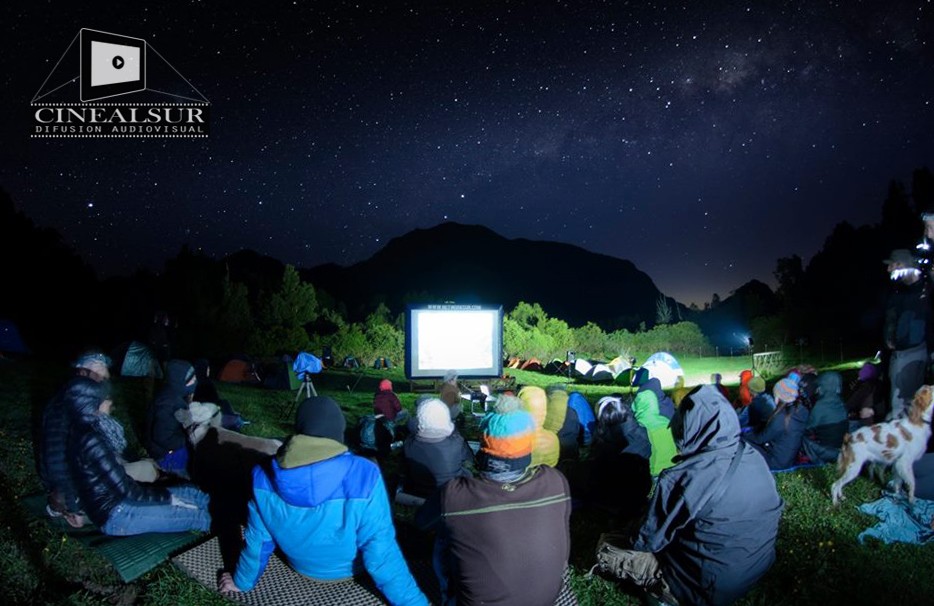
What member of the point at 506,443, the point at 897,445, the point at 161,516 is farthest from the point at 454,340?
the point at 506,443

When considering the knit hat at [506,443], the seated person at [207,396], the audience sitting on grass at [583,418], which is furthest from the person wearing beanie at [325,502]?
the seated person at [207,396]

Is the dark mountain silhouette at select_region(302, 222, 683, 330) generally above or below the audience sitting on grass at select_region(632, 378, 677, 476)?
above

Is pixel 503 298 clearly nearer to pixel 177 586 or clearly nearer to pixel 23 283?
pixel 23 283

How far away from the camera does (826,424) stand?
277 inches

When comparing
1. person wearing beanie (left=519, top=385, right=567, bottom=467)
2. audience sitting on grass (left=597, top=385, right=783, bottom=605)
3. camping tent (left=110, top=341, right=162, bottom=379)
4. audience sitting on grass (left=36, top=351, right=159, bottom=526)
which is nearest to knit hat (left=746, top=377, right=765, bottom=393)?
person wearing beanie (left=519, top=385, right=567, bottom=467)

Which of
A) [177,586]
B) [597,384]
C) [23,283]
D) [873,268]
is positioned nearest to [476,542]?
[177,586]

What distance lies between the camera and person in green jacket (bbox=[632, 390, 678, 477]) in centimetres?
598

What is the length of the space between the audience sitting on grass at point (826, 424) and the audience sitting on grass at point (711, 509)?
176 inches

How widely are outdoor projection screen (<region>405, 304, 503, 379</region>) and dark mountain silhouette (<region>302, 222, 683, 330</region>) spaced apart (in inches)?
4652

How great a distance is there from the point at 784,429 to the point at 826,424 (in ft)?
3.54

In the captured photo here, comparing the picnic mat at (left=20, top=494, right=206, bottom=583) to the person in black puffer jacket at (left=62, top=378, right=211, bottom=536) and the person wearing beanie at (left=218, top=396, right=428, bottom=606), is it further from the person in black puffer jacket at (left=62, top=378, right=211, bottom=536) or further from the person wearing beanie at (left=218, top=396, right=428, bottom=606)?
the person wearing beanie at (left=218, top=396, right=428, bottom=606)

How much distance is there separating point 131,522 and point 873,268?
4248 cm

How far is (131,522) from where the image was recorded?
4359 mm

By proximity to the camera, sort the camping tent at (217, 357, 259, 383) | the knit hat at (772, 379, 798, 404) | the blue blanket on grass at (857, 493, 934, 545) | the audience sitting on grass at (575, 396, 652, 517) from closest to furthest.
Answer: the blue blanket on grass at (857, 493, 934, 545) → the audience sitting on grass at (575, 396, 652, 517) → the knit hat at (772, 379, 798, 404) → the camping tent at (217, 357, 259, 383)
